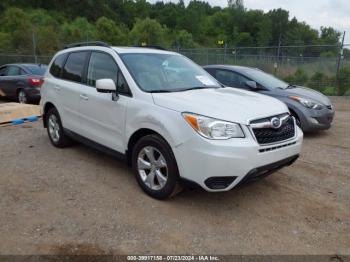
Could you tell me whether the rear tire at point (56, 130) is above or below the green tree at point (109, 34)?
below

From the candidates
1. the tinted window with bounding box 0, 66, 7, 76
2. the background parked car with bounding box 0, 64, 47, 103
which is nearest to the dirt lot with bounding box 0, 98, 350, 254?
the background parked car with bounding box 0, 64, 47, 103

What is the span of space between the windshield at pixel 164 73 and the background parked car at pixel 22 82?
6908 millimetres

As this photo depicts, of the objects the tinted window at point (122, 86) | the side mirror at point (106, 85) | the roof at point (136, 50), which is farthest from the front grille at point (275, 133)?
the roof at point (136, 50)

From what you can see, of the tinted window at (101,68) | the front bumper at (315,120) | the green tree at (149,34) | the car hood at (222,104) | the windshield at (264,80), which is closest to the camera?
the car hood at (222,104)

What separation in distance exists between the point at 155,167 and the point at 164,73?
52.1 inches

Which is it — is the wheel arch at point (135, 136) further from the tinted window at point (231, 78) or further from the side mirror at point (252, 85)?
the tinted window at point (231, 78)

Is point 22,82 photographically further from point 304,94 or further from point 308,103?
point 308,103

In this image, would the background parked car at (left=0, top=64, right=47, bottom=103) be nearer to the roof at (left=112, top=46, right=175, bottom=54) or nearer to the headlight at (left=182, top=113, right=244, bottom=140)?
the roof at (left=112, top=46, right=175, bottom=54)

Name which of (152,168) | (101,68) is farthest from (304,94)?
(152,168)

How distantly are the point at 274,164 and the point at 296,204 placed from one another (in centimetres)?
71

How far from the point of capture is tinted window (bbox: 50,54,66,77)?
18.6 ft

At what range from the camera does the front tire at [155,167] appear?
363cm

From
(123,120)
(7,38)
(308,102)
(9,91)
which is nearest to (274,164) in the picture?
(123,120)

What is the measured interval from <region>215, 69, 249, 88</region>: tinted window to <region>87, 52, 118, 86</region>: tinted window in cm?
377
